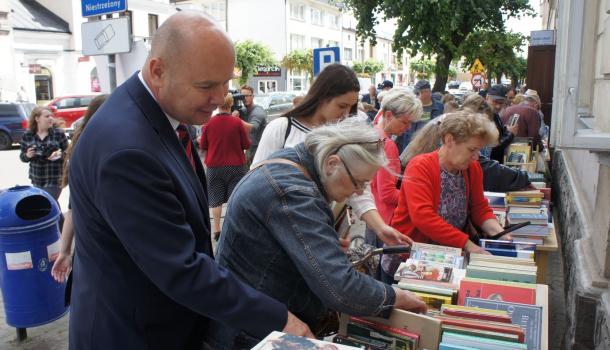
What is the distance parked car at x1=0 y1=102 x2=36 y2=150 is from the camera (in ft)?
55.2

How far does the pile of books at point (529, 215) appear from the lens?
3.54 meters

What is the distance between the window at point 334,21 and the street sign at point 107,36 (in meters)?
50.0

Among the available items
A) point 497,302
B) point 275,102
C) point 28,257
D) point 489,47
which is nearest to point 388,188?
point 497,302

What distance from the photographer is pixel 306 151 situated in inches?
72.1

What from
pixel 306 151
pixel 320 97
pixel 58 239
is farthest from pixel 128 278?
pixel 58 239

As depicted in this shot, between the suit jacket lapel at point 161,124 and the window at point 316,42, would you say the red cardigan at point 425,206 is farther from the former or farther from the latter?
the window at point 316,42

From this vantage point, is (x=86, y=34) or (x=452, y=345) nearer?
(x=452, y=345)

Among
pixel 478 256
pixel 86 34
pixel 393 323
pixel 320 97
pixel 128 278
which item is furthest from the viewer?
pixel 86 34

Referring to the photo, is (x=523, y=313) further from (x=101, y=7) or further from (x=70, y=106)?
(x=70, y=106)

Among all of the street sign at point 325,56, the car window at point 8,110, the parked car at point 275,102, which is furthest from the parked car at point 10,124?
the street sign at point 325,56

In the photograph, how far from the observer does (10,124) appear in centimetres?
1683

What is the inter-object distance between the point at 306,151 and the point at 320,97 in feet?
5.20

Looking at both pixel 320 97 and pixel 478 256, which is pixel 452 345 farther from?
pixel 320 97

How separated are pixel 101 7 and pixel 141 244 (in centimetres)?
530
